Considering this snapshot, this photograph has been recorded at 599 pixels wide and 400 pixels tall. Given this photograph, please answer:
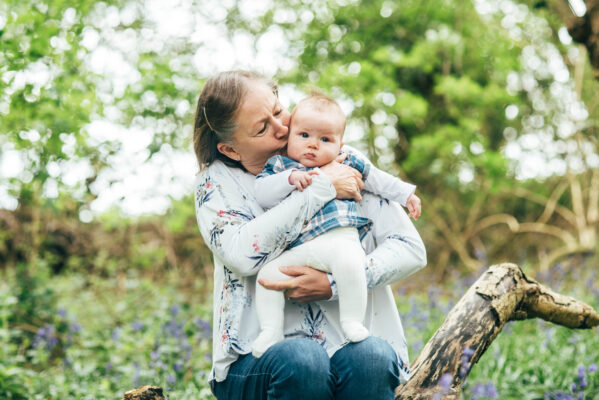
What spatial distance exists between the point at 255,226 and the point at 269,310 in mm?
292

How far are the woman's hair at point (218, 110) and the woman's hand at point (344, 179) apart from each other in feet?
1.34

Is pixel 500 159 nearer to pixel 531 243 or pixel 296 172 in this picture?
pixel 531 243

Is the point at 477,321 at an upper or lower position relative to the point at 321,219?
lower

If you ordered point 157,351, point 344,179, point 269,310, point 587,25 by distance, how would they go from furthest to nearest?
point 157,351, point 587,25, point 344,179, point 269,310

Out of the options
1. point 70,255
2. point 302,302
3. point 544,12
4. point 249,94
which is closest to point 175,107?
point 249,94

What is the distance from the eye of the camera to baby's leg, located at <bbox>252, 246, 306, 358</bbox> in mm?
1858

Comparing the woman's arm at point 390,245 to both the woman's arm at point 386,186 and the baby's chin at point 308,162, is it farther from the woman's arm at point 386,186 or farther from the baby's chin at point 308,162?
the baby's chin at point 308,162

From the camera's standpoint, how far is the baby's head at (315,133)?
82.5 inches

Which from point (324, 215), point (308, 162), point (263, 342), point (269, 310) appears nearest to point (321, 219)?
point (324, 215)

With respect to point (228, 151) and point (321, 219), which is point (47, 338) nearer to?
point (228, 151)

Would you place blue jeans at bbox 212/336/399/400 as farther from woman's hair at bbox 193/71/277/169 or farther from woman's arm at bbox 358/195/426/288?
woman's hair at bbox 193/71/277/169

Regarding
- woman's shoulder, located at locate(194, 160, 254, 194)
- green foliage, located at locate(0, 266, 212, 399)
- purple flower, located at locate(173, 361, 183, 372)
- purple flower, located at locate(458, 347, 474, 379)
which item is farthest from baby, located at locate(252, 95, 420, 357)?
purple flower, located at locate(173, 361, 183, 372)

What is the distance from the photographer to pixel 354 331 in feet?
6.02

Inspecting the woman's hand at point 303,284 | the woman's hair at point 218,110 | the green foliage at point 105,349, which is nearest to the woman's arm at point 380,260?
the woman's hand at point 303,284
